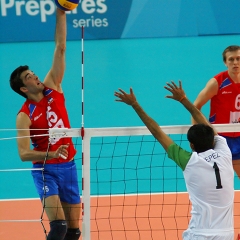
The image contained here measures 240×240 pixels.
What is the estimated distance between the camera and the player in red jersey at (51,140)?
237 inches

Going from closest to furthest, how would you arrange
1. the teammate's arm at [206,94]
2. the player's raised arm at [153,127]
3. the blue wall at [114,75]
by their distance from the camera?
the player's raised arm at [153,127], the teammate's arm at [206,94], the blue wall at [114,75]

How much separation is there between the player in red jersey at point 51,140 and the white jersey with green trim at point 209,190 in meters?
1.55

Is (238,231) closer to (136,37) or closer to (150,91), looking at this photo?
(150,91)

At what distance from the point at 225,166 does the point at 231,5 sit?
14.0m

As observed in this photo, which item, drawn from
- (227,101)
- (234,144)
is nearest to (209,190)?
(234,144)

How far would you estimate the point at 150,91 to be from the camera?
45.3ft

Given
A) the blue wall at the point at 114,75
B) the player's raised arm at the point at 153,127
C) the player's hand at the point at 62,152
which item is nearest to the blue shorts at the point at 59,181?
the player's hand at the point at 62,152

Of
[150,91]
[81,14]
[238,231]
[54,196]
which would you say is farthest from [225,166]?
[81,14]

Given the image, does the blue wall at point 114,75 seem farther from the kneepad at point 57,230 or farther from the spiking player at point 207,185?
the spiking player at point 207,185

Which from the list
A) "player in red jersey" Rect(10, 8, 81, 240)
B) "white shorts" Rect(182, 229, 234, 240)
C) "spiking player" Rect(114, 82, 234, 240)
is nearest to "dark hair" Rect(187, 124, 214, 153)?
"spiking player" Rect(114, 82, 234, 240)

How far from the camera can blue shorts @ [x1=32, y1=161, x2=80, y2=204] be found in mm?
6047

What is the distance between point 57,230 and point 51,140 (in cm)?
88

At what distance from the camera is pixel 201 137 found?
485 cm

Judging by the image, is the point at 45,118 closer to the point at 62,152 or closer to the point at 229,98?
the point at 62,152
